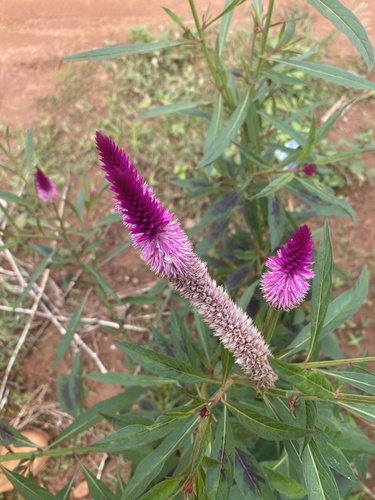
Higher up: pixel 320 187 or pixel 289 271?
pixel 320 187

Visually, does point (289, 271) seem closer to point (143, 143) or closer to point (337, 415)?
point (337, 415)

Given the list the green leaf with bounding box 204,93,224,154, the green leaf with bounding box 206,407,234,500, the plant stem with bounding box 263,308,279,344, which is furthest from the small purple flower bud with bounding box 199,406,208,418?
the green leaf with bounding box 204,93,224,154

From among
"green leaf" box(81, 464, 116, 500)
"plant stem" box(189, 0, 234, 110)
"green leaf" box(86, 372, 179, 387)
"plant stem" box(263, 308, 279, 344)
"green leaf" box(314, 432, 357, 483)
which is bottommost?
"green leaf" box(81, 464, 116, 500)

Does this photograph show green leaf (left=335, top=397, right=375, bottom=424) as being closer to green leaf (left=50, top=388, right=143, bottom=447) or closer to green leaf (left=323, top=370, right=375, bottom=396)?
green leaf (left=323, top=370, right=375, bottom=396)

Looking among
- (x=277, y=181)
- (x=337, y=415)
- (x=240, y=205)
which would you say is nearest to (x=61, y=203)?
(x=240, y=205)

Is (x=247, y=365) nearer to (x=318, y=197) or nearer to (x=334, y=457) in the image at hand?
(x=334, y=457)

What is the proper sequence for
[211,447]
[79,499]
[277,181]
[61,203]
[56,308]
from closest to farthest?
[211,447]
[277,181]
[79,499]
[56,308]
[61,203]

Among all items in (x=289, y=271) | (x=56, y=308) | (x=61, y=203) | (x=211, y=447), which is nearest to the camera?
(x=289, y=271)

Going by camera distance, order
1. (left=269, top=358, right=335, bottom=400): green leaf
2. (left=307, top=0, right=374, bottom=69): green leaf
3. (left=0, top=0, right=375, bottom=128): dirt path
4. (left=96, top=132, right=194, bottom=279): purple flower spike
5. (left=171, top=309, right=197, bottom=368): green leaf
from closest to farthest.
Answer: (left=96, top=132, right=194, bottom=279): purple flower spike → (left=269, top=358, right=335, bottom=400): green leaf → (left=307, top=0, right=374, bottom=69): green leaf → (left=171, top=309, right=197, bottom=368): green leaf → (left=0, top=0, right=375, bottom=128): dirt path

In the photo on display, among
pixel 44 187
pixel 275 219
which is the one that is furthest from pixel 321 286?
pixel 44 187
